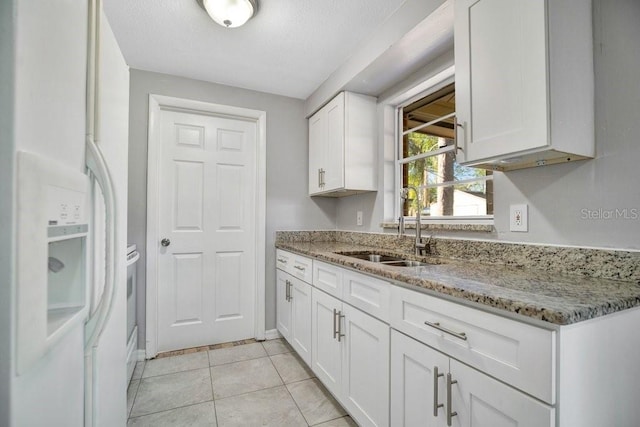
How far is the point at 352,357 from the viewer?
157 centimetres

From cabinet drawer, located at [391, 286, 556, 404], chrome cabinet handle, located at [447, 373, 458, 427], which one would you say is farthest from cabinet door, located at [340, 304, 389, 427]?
chrome cabinet handle, located at [447, 373, 458, 427]

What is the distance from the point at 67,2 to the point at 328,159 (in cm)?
195

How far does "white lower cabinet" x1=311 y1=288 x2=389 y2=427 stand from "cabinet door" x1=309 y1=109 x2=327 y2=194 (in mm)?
1154

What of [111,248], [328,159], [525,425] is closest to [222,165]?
[328,159]

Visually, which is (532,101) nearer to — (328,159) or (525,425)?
(525,425)

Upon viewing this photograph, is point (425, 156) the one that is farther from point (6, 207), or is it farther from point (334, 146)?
point (6, 207)

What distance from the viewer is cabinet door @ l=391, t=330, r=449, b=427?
3.38ft

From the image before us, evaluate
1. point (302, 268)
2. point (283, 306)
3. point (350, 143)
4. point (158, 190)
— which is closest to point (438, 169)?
point (350, 143)

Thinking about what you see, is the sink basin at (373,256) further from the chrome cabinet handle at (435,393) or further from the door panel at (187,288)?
the door panel at (187,288)

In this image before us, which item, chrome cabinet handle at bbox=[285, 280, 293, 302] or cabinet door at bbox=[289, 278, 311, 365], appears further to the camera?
chrome cabinet handle at bbox=[285, 280, 293, 302]

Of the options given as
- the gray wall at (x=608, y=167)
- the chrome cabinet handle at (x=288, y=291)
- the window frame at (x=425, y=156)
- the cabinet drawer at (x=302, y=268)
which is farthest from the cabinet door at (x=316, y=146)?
the gray wall at (x=608, y=167)

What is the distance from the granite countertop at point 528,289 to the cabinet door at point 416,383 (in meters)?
0.24

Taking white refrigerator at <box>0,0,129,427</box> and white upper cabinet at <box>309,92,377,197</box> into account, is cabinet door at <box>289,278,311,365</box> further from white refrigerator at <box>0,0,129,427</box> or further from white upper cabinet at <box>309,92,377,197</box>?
white refrigerator at <box>0,0,129,427</box>

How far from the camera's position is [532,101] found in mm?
1083
